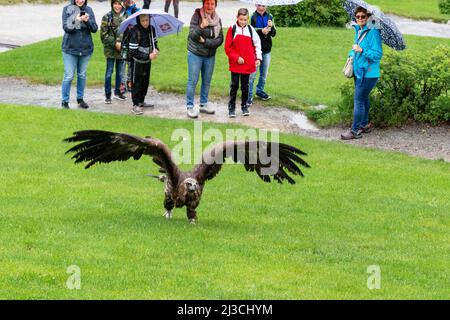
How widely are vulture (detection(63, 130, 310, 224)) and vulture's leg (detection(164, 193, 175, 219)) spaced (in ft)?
0.05

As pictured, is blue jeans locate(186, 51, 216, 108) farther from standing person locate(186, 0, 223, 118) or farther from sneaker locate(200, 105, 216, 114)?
sneaker locate(200, 105, 216, 114)

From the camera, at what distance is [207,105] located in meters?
20.0

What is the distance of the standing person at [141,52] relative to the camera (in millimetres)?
19000

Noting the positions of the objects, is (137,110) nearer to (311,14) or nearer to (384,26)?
(384,26)

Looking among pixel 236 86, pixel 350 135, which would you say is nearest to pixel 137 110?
pixel 236 86

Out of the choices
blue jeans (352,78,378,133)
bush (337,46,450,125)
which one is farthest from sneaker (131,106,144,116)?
bush (337,46,450,125)

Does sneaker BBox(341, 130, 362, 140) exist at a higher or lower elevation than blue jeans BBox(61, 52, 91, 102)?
lower

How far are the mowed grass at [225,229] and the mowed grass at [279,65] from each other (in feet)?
14.1

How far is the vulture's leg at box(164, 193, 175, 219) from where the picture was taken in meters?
12.3

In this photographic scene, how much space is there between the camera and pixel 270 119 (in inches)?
770

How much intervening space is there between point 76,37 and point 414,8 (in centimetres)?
2287
